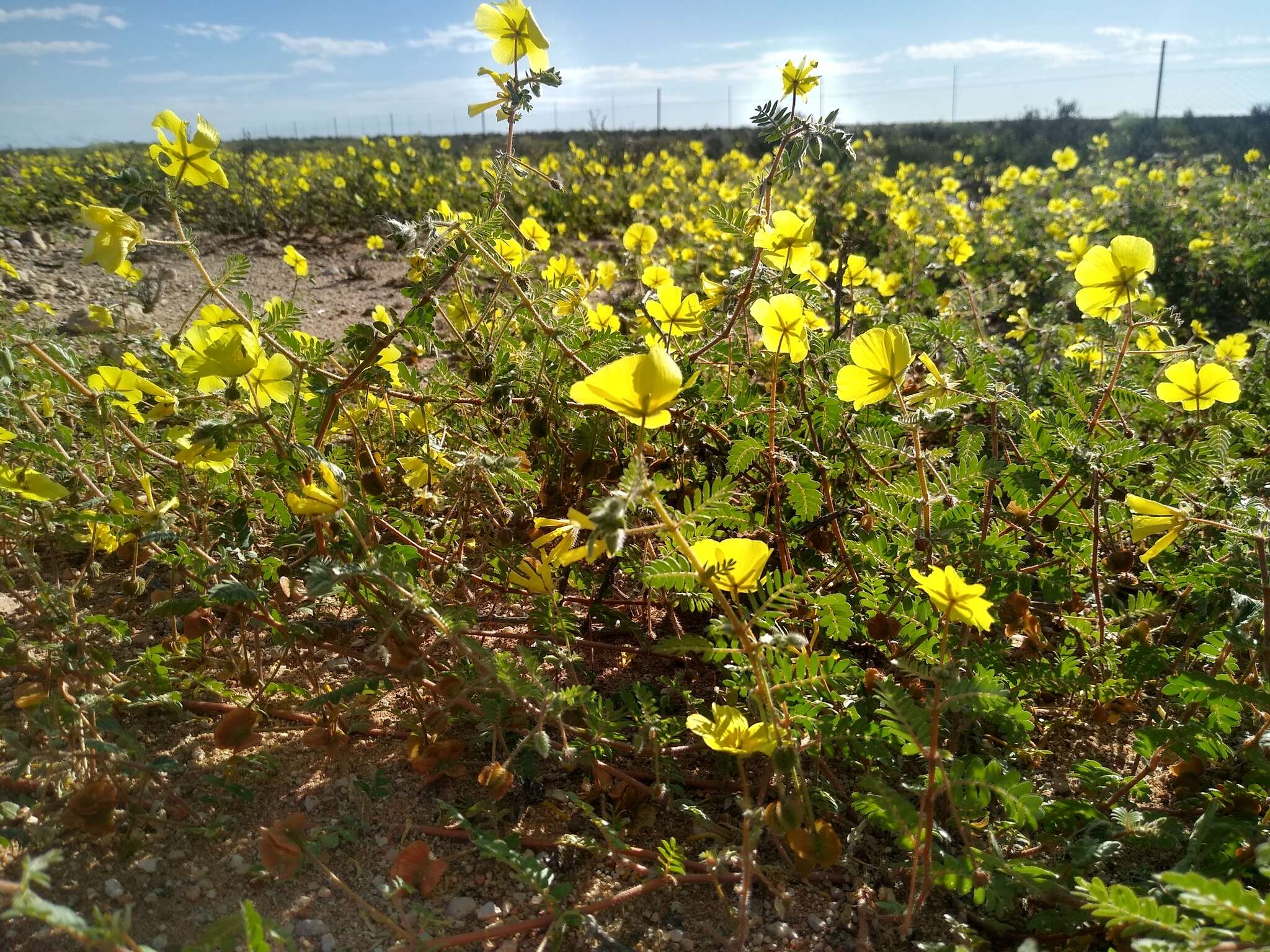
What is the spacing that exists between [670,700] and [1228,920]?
103cm

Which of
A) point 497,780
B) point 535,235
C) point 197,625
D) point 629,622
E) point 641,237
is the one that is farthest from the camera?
point 641,237

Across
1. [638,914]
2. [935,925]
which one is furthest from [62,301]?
[935,925]

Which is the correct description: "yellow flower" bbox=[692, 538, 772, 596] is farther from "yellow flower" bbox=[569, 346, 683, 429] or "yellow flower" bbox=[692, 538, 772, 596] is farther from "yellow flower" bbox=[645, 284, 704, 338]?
"yellow flower" bbox=[645, 284, 704, 338]

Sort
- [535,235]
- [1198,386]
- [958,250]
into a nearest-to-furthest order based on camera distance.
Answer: [1198,386] < [535,235] < [958,250]

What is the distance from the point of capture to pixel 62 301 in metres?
5.46

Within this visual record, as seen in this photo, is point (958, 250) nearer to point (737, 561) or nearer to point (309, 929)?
point (737, 561)

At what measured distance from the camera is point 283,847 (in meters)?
1.26

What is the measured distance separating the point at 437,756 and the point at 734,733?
0.64 m

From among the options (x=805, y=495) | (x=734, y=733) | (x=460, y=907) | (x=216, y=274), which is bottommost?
(x=460, y=907)

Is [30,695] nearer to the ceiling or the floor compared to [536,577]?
nearer to the floor

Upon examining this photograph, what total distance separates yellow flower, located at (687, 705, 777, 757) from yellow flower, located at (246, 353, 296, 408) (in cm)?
95

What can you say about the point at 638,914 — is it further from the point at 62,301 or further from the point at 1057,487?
the point at 62,301

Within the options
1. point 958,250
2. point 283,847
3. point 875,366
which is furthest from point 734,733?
point 958,250

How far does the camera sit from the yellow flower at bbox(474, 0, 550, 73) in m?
1.55
